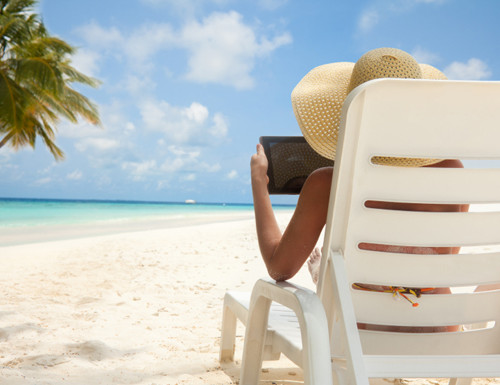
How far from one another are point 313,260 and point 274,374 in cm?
68

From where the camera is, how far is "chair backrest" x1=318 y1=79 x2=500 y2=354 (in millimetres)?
1024

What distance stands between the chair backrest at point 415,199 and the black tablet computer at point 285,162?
2.39 feet

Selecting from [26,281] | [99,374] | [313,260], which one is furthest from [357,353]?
[26,281]

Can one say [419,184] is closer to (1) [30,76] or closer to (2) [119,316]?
(2) [119,316]

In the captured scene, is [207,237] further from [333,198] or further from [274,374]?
[333,198]

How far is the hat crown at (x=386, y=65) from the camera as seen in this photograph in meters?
1.12

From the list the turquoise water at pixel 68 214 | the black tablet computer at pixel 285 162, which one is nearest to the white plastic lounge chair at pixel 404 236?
the black tablet computer at pixel 285 162

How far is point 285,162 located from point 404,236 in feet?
2.66

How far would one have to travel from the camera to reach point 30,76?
10133 mm

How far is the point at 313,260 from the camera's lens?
203cm

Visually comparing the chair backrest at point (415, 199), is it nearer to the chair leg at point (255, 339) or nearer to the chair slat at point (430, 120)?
the chair slat at point (430, 120)

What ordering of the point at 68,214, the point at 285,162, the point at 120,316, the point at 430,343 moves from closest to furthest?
1. the point at 430,343
2. the point at 285,162
3. the point at 120,316
4. the point at 68,214

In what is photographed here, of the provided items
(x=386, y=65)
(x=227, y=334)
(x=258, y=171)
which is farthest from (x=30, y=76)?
(x=386, y=65)

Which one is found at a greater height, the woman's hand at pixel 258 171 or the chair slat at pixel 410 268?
the woman's hand at pixel 258 171
